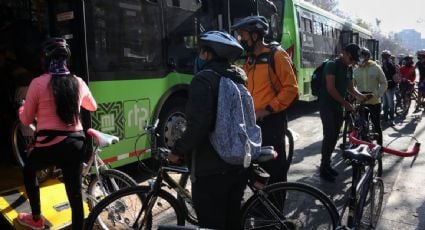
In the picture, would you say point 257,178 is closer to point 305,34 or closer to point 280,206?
point 280,206

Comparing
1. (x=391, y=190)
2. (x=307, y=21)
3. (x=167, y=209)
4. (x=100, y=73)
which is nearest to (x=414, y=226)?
(x=391, y=190)

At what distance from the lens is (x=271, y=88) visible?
375 cm

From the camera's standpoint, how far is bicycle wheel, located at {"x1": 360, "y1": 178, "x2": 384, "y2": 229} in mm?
3227

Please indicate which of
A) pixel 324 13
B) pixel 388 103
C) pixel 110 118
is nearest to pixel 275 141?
pixel 110 118

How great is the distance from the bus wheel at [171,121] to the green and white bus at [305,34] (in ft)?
8.69

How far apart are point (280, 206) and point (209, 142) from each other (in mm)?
945

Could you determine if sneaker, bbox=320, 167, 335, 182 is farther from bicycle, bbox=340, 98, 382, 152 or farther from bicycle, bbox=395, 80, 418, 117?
bicycle, bbox=395, 80, 418, 117

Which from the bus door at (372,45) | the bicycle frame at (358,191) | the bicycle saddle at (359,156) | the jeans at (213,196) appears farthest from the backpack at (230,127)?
the bus door at (372,45)

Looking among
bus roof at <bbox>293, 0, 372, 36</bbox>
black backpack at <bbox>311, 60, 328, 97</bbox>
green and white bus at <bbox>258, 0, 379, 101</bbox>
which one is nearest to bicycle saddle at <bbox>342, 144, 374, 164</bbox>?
black backpack at <bbox>311, 60, 328, 97</bbox>

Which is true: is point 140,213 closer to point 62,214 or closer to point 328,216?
point 62,214

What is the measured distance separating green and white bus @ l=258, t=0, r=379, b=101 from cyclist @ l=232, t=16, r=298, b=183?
4.27 metres

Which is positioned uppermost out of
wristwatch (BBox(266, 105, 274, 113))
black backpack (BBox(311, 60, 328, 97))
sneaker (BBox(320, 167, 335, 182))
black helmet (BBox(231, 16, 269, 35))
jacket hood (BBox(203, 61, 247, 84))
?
black helmet (BBox(231, 16, 269, 35))

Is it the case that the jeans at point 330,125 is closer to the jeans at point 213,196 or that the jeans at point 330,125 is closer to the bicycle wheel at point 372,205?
the bicycle wheel at point 372,205

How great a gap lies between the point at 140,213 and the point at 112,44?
2610mm
